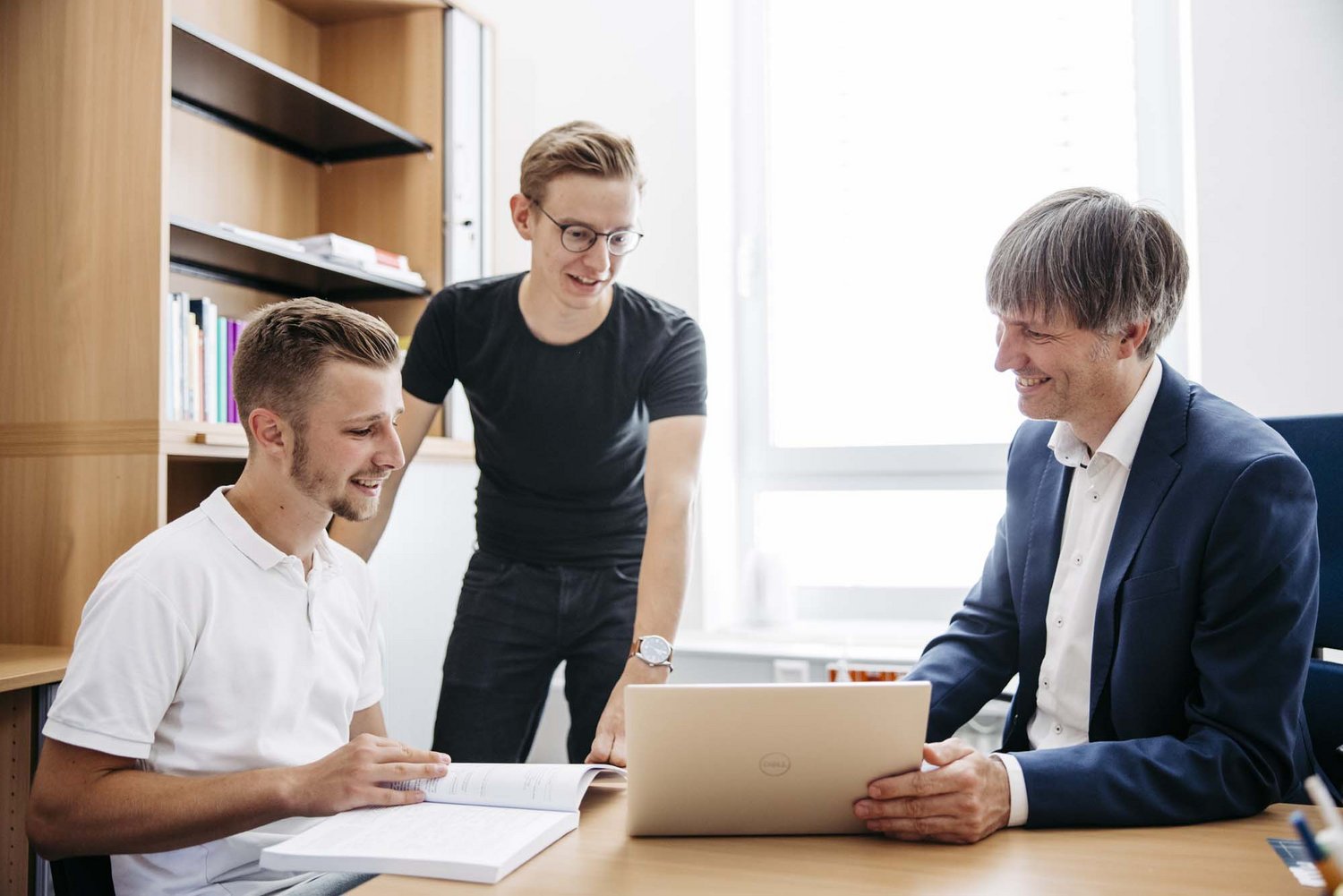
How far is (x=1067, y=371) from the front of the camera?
1377mm

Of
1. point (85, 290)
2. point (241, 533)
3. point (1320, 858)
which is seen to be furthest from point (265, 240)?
point (1320, 858)

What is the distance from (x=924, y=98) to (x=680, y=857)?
261 cm

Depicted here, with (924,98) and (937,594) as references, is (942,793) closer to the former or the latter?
(937,594)

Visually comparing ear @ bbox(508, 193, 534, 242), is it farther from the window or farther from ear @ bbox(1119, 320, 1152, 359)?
the window

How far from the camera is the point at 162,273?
202cm

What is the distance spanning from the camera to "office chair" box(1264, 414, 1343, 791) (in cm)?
143

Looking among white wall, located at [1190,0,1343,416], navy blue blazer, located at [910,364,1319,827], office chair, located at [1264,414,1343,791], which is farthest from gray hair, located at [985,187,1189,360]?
white wall, located at [1190,0,1343,416]

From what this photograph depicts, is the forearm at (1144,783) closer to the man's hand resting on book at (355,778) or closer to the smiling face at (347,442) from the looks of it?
the man's hand resting on book at (355,778)

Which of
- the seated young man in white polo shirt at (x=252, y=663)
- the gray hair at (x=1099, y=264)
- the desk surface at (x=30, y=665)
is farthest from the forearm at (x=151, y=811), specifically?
the gray hair at (x=1099, y=264)

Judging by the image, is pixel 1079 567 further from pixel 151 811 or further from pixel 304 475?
pixel 151 811

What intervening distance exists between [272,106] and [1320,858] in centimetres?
275

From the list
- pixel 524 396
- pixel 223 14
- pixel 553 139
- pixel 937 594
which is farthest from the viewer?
pixel 937 594

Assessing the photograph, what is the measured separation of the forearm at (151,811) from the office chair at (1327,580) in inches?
53.0

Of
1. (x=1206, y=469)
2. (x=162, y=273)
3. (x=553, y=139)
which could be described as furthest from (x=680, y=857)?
(x=162, y=273)
